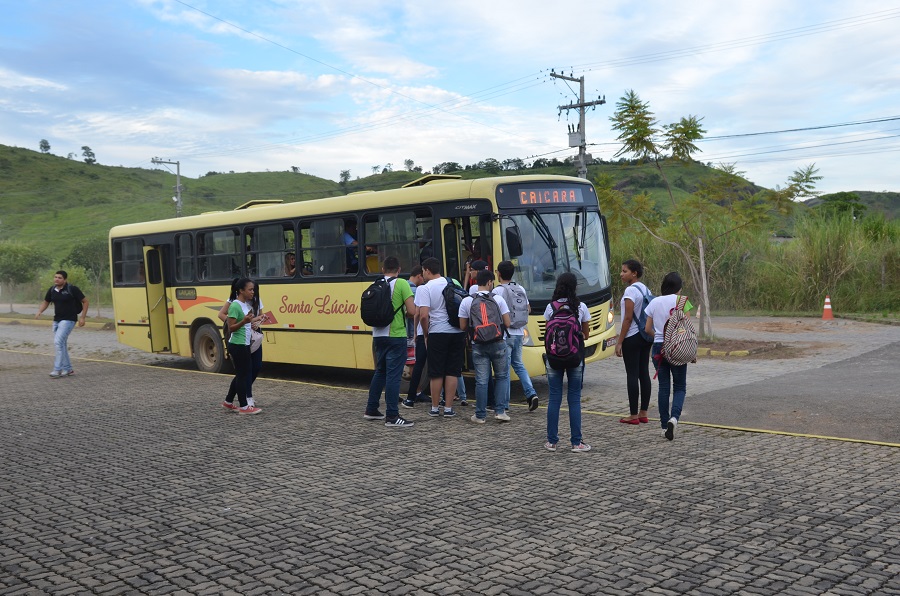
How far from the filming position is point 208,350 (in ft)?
51.9

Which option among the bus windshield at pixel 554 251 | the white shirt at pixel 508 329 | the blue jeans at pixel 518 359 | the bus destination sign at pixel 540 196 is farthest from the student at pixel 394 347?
the bus destination sign at pixel 540 196

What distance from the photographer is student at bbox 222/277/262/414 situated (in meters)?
10.1

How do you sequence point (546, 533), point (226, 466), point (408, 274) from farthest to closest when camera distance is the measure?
1. point (408, 274)
2. point (226, 466)
3. point (546, 533)

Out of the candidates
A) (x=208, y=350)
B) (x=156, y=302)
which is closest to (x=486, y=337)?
(x=208, y=350)

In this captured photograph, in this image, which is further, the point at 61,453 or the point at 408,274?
the point at 408,274

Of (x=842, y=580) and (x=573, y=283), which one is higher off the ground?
(x=573, y=283)

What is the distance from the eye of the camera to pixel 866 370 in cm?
1353

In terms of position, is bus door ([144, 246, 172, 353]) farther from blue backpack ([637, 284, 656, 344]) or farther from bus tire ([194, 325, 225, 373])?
blue backpack ([637, 284, 656, 344])

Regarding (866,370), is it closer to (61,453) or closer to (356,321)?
(356,321)

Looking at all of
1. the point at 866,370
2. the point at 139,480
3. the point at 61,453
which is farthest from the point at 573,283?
the point at 866,370

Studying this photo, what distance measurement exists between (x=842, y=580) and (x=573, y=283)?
4.02 m

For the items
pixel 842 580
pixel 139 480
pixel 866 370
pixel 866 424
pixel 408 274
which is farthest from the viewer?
pixel 866 370

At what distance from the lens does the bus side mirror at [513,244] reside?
11.0 metres

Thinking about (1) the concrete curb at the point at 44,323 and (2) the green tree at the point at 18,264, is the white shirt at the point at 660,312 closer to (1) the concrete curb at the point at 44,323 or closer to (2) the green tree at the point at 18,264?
(1) the concrete curb at the point at 44,323
